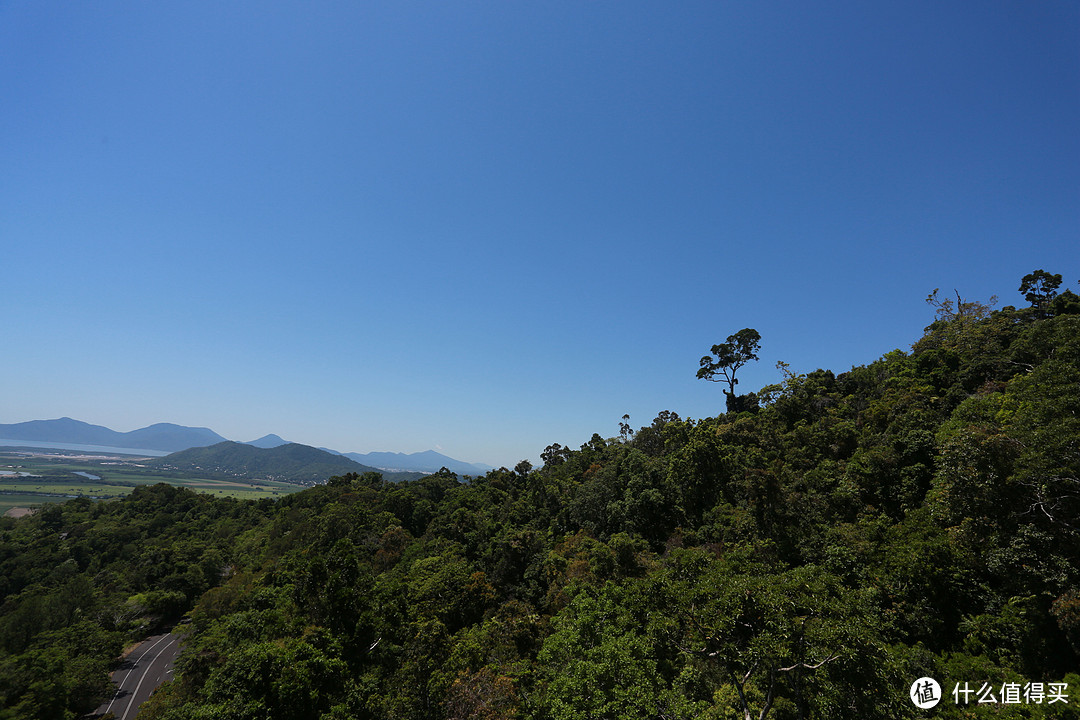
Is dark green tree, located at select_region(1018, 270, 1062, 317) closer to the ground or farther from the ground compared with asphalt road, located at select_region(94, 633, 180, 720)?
farther from the ground

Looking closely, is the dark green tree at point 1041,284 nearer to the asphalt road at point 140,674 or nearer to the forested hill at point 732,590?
the forested hill at point 732,590

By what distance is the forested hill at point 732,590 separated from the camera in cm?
1103

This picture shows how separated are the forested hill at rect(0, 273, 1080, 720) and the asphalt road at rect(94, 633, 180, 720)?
1980 millimetres

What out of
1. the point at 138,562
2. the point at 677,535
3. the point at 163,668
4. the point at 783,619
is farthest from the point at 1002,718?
the point at 138,562

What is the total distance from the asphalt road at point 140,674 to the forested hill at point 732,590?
1980mm

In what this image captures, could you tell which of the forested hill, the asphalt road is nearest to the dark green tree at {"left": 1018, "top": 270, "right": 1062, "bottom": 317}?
the forested hill

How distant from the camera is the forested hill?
1103cm

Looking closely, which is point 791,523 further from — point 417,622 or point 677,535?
point 417,622

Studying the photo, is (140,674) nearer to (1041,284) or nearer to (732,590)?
(732,590)

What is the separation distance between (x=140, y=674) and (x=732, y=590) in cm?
4771

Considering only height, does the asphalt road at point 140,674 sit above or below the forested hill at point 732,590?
below

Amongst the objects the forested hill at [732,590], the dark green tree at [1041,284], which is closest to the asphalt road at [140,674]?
the forested hill at [732,590]

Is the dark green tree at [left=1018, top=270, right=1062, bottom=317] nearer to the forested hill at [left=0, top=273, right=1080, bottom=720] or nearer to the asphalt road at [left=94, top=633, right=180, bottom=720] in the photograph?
the forested hill at [left=0, top=273, right=1080, bottom=720]

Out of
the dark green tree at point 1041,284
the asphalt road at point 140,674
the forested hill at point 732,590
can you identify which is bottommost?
the asphalt road at point 140,674
